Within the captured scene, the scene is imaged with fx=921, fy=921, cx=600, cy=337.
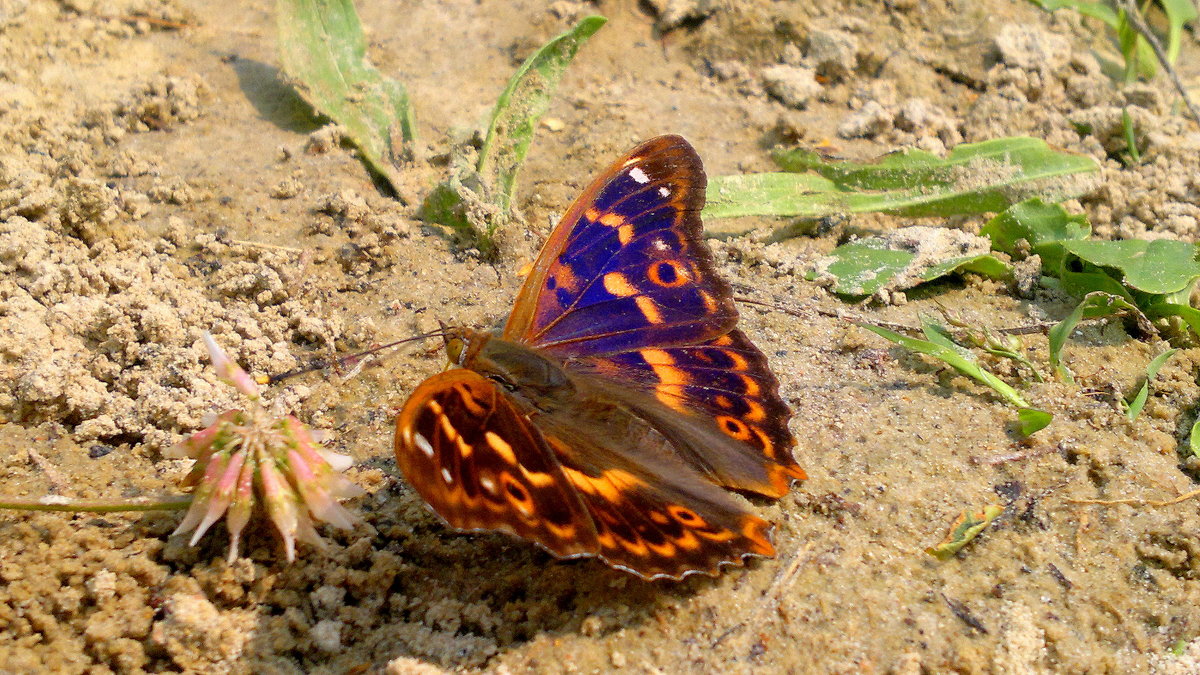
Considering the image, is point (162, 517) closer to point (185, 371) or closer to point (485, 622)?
point (185, 371)

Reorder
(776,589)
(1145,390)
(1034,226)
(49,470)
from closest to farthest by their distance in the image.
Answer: (776,589), (49,470), (1145,390), (1034,226)

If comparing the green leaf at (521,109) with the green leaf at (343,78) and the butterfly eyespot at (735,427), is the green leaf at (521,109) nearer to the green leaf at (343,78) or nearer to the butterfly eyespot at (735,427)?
the green leaf at (343,78)

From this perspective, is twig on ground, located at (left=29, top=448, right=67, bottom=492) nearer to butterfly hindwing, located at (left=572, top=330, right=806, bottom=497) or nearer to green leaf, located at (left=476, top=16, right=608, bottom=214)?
butterfly hindwing, located at (left=572, top=330, right=806, bottom=497)

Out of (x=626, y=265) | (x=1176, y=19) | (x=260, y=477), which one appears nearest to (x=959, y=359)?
(x=626, y=265)

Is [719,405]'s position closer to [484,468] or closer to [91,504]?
[484,468]

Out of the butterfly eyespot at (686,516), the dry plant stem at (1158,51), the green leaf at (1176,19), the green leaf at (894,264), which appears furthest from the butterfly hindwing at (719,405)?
the green leaf at (1176,19)

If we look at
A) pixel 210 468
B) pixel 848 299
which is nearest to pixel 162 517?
pixel 210 468

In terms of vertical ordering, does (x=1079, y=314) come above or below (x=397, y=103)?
below
